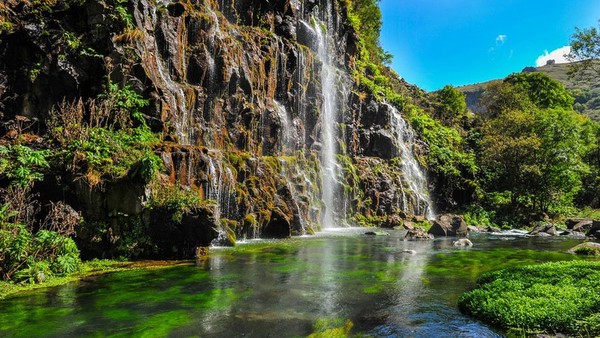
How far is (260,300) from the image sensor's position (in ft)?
37.2

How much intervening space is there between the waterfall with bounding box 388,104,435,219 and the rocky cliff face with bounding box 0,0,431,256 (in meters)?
0.24

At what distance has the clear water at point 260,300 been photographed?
9.01m

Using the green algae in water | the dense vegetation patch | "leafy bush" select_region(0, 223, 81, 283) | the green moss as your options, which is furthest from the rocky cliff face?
the dense vegetation patch

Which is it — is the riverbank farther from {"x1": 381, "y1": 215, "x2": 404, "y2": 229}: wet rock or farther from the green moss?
{"x1": 381, "y1": 215, "x2": 404, "y2": 229}: wet rock

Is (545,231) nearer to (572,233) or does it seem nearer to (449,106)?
(572,233)

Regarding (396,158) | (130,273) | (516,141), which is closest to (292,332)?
(130,273)

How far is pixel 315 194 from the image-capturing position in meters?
36.0

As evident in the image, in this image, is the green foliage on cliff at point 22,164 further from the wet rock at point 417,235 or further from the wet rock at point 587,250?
the wet rock at point 587,250

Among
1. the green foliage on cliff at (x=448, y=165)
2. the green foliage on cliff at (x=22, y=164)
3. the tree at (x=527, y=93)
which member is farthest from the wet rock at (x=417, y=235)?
the tree at (x=527, y=93)

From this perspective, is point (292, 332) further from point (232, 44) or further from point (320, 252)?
point (232, 44)

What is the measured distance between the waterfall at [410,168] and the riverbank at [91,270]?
113 ft

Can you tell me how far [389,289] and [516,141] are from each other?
4138cm

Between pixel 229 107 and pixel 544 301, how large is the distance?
27.0 m

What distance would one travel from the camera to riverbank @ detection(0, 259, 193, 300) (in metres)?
11.6
